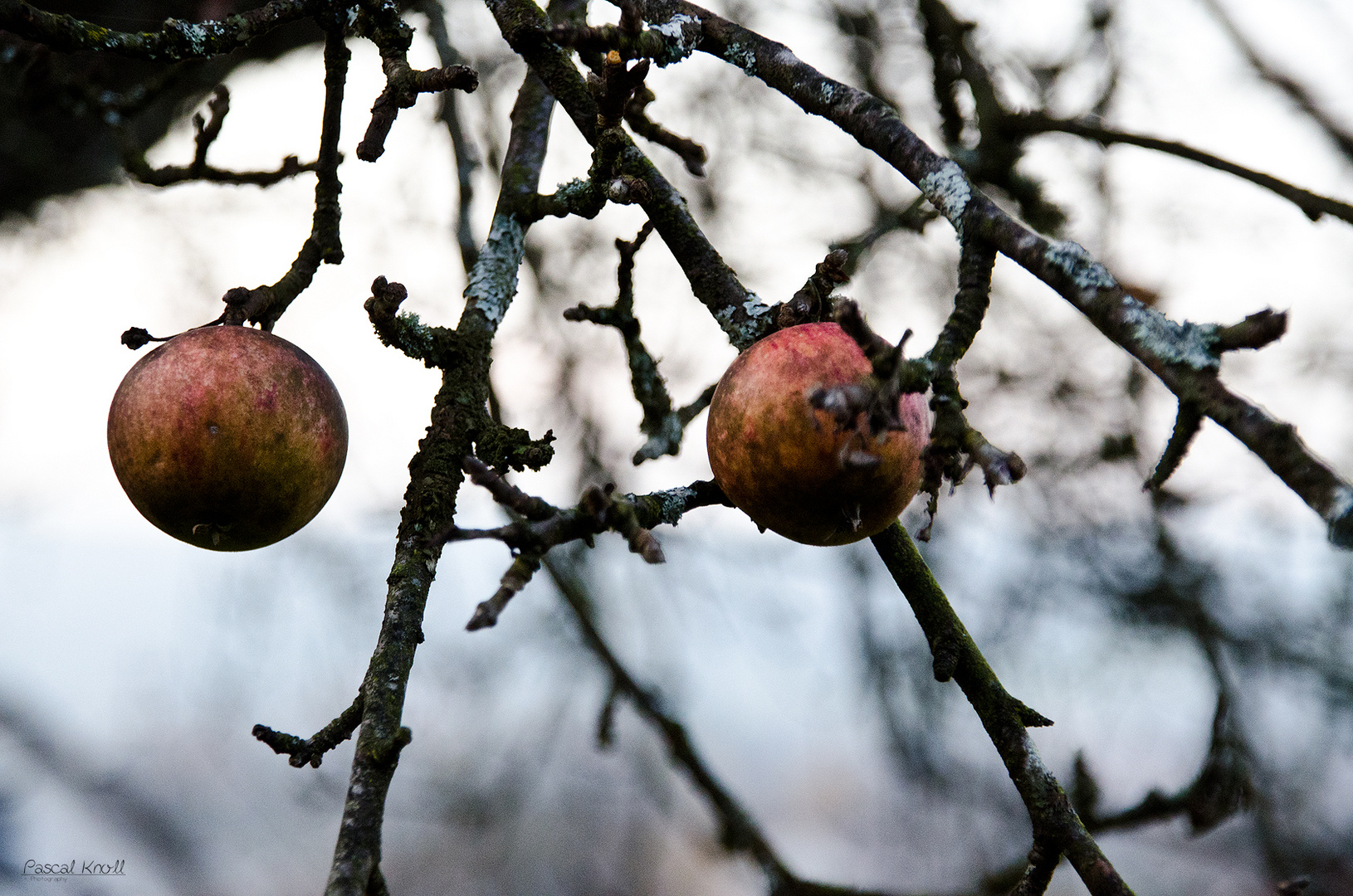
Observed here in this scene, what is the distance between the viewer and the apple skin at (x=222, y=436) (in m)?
1.80

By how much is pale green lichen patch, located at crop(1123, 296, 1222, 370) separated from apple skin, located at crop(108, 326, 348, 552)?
1482mm

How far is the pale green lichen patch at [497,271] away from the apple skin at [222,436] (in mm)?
430

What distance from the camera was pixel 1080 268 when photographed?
1.28m

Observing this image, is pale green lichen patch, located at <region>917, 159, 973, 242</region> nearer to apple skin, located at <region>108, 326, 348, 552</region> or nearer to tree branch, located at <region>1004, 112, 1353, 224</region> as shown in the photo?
apple skin, located at <region>108, 326, 348, 552</region>

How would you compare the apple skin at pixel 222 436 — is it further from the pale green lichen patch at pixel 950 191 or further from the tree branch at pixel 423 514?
the pale green lichen patch at pixel 950 191

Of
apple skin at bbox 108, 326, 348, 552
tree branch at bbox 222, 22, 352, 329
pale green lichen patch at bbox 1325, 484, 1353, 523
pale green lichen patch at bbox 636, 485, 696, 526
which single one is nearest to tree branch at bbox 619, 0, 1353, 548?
pale green lichen patch at bbox 1325, 484, 1353, 523

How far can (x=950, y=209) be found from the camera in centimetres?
147

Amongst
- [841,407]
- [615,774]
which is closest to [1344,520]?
[841,407]

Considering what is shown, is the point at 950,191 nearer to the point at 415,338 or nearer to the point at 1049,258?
the point at 1049,258

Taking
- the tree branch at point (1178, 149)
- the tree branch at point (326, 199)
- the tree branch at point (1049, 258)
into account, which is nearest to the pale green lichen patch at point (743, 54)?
the tree branch at point (1049, 258)

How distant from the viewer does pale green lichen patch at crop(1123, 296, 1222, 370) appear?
112 cm

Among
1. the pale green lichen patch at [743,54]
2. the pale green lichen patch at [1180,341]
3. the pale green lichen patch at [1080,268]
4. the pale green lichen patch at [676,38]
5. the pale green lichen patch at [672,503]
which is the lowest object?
the pale green lichen patch at [1180,341]

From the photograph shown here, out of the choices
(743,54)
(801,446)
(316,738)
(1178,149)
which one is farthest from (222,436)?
(1178,149)

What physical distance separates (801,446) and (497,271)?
3.53 ft
